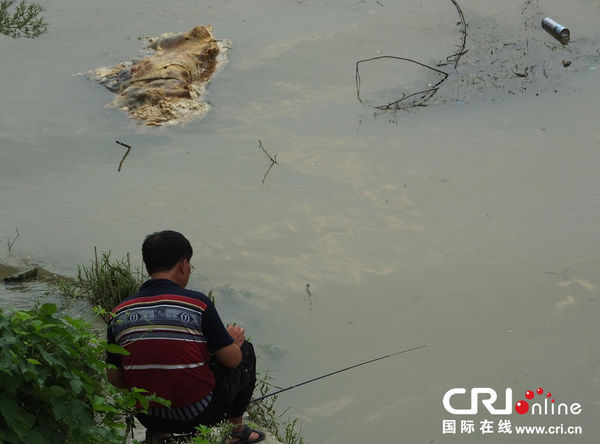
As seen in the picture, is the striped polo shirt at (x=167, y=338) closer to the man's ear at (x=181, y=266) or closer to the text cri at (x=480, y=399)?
the man's ear at (x=181, y=266)

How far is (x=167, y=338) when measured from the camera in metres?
3.16

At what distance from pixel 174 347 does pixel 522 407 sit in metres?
2.31

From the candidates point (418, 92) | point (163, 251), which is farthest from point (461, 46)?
point (163, 251)

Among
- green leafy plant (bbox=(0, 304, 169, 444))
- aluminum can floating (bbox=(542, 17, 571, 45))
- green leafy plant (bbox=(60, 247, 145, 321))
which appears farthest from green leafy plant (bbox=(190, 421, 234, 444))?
aluminum can floating (bbox=(542, 17, 571, 45))

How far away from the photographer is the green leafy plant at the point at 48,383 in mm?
2443

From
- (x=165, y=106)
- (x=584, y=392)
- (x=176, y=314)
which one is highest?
(x=176, y=314)

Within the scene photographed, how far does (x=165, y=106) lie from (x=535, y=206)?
11.7ft

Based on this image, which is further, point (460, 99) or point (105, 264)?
point (460, 99)

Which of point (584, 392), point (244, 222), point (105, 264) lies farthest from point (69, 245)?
point (584, 392)

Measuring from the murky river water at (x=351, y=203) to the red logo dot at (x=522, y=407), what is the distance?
0.04m

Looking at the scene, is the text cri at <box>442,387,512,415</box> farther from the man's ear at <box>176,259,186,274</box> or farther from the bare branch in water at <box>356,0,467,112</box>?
the bare branch in water at <box>356,0,467,112</box>

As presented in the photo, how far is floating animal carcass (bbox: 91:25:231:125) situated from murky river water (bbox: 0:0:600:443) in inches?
7.1

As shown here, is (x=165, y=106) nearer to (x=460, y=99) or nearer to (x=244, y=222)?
(x=244, y=222)

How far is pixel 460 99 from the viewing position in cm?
779
